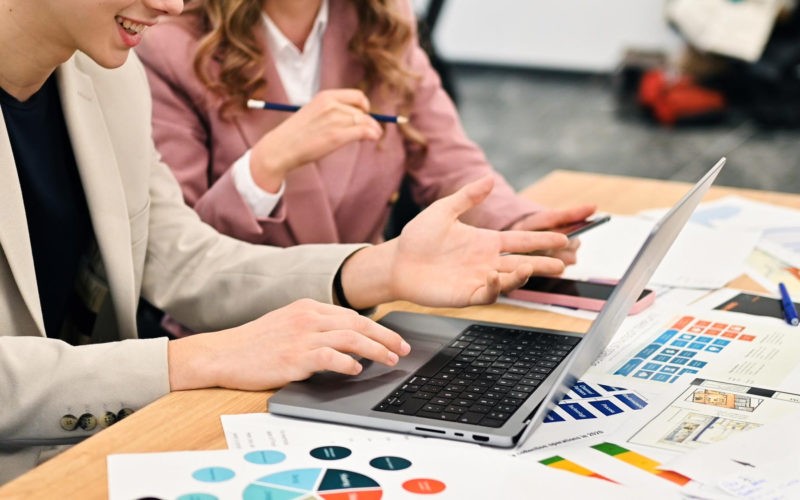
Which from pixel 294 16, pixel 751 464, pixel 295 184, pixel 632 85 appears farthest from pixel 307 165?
pixel 632 85

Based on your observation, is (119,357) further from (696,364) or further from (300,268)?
(696,364)

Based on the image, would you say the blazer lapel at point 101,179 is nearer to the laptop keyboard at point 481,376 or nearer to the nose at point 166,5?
the nose at point 166,5

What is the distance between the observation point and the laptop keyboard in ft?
3.41

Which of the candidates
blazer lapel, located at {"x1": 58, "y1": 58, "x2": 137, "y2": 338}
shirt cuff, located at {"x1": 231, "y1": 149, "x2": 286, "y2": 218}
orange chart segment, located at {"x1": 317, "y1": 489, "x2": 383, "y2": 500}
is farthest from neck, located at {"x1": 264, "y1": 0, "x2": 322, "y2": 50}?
orange chart segment, located at {"x1": 317, "y1": 489, "x2": 383, "y2": 500}

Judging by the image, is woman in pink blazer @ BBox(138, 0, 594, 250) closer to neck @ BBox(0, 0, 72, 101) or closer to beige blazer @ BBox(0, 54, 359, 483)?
beige blazer @ BBox(0, 54, 359, 483)

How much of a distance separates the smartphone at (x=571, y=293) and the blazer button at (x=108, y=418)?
548 mm

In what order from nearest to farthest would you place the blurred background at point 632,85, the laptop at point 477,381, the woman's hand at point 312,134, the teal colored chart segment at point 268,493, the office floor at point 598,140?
1. the teal colored chart segment at point 268,493
2. the laptop at point 477,381
3. the woman's hand at point 312,134
4. the office floor at point 598,140
5. the blurred background at point 632,85

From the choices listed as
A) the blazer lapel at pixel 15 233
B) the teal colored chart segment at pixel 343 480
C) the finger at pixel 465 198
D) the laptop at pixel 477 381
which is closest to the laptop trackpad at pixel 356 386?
the laptop at pixel 477 381

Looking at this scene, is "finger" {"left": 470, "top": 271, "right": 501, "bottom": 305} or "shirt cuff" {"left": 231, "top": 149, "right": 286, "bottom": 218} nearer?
"finger" {"left": 470, "top": 271, "right": 501, "bottom": 305}

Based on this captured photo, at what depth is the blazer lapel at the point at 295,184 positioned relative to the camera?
5.78 feet

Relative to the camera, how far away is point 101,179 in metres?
1.37

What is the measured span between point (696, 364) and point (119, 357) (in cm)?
63

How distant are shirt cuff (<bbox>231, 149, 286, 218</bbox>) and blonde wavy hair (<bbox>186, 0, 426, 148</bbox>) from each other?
0.11m

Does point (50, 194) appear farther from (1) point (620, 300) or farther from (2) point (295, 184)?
(1) point (620, 300)
